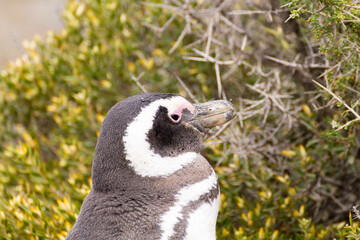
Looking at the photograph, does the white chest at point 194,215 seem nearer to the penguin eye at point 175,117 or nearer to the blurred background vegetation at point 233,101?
the penguin eye at point 175,117

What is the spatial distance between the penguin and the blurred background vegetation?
0.67 metres

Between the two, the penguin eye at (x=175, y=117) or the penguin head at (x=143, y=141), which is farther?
the penguin eye at (x=175, y=117)

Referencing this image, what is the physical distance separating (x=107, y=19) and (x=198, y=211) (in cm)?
256

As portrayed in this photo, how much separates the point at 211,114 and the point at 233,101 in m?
1.29

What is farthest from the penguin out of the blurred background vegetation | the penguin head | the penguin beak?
the blurred background vegetation

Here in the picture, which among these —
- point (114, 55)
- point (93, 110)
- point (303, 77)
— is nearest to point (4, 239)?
point (93, 110)

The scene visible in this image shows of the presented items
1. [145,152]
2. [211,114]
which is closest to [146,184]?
[145,152]

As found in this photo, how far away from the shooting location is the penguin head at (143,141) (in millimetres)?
1937

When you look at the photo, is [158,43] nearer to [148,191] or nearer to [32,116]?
[32,116]

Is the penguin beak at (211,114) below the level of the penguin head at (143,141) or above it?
below

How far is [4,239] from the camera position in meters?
2.89

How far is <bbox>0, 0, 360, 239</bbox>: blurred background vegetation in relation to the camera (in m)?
2.72

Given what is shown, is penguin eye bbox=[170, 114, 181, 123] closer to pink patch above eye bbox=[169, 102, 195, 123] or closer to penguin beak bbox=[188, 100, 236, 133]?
pink patch above eye bbox=[169, 102, 195, 123]

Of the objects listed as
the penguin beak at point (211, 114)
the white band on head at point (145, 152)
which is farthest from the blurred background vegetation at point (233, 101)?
the white band on head at point (145, 152)
